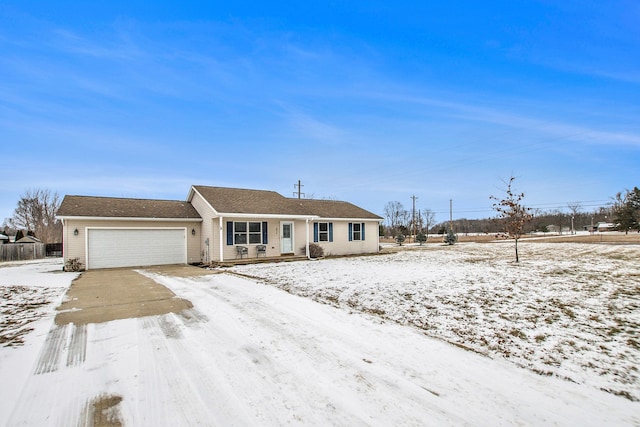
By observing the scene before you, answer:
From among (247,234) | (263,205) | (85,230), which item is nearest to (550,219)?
(263,205)

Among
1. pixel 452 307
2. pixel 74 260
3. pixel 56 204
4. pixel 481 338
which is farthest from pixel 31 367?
pixel 56 204

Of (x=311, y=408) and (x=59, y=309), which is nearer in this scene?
(x=311, y=408)

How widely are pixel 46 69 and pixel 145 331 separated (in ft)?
51.3

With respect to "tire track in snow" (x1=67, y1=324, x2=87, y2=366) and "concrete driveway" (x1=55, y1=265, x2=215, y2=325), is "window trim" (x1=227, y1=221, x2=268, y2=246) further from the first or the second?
"tire track in snow" (x1=67, y1=324, x2=87, y2=366)

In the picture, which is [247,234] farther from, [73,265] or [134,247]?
[73,265]

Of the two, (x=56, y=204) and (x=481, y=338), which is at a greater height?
(x=56, y=204)

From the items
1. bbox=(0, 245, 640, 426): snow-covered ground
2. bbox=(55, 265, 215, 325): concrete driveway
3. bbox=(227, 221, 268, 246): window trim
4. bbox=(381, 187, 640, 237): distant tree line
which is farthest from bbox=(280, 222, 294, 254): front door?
bbox=(381, 187, 640, 237): distant tree line

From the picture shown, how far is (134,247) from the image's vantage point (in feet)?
48.0

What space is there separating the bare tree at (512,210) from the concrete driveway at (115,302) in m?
14.1

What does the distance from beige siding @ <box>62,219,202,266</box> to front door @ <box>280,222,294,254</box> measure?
449 centimetres

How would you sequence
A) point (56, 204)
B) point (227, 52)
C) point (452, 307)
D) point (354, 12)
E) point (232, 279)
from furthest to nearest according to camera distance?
point (56, 204) → point (227, 52) → point (354, 12) → point (232, 279) → point (452, 307)

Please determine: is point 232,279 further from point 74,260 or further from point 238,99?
point 238,99

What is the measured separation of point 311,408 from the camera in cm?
273

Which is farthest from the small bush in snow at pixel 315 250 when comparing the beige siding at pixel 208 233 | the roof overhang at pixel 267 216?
the beige siding at pixel 208 233
